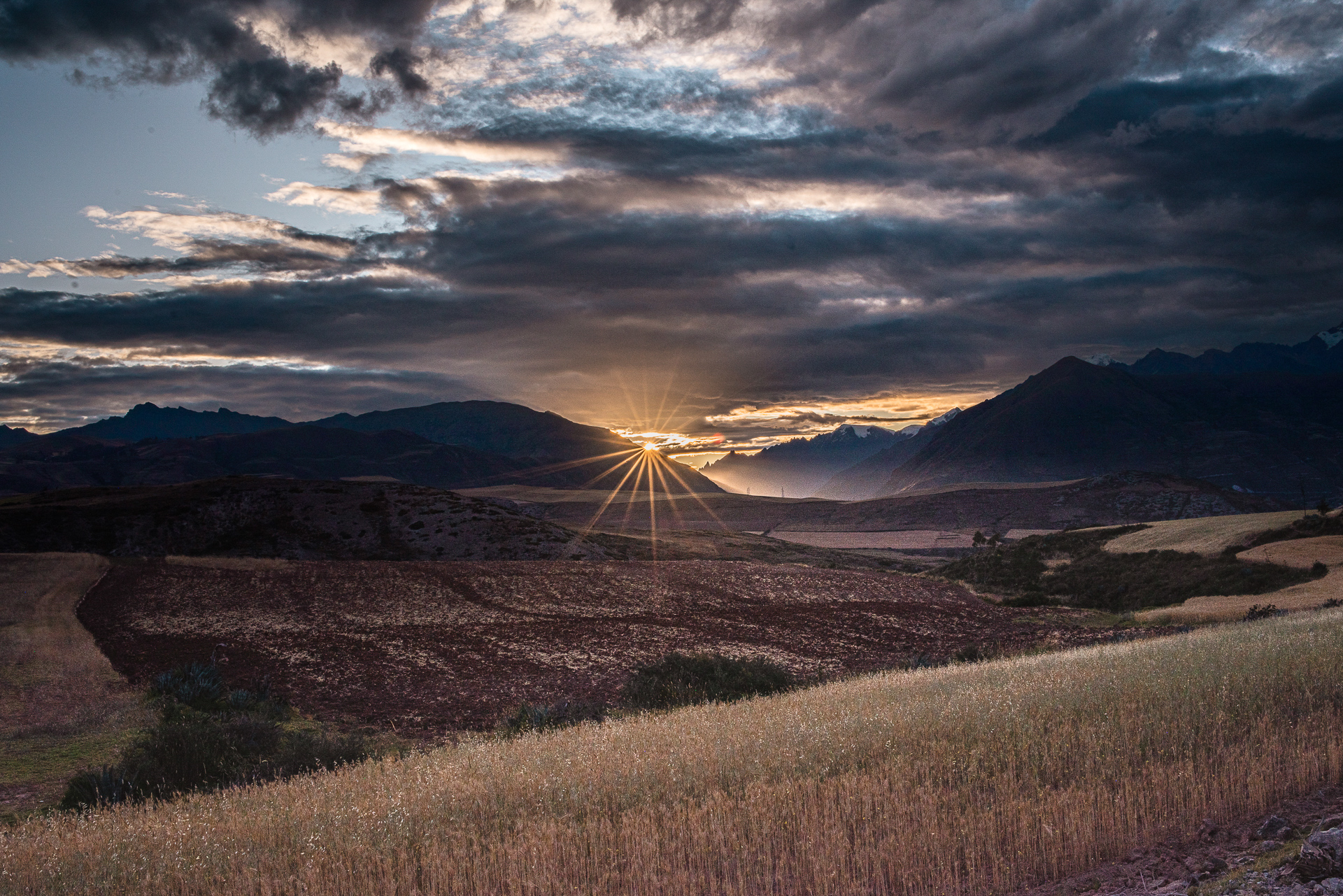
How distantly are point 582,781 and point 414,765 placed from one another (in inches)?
138

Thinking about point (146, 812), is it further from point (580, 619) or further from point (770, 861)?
point (580, 619)

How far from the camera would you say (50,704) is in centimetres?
1959

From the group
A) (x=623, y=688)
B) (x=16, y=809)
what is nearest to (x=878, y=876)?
(x=16, y=809)

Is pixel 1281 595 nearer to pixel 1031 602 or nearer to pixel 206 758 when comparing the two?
pixel 1031 602

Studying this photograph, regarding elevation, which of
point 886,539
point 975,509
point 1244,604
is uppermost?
point 1244,604

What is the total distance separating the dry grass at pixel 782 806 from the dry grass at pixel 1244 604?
2422 cm

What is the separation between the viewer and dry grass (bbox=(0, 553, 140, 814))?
14.2m

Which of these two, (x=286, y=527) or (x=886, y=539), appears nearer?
(x=286, y=527)

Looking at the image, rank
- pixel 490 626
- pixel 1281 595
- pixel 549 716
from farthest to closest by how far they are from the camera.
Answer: pixel 1281 595 → pixel 490 626 → pixel 549 716

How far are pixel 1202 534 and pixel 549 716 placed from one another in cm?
6183

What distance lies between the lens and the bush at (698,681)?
64.4ft

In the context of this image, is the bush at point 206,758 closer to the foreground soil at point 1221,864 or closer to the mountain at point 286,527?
the foreground soil at point 1221,864

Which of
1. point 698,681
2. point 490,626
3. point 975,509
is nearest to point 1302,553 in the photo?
point 698,681

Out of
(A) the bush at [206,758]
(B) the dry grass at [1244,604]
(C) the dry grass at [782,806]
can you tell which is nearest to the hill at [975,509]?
(B) the dry grass at [1244,604]
